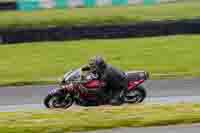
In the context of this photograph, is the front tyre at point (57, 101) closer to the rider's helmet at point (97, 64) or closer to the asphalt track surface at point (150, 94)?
the asphalt track surface at point (150, 94)

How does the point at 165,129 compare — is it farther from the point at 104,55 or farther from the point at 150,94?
the point at 104,55

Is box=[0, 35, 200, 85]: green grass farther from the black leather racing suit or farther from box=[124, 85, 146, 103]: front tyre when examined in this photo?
the black leather racing suit

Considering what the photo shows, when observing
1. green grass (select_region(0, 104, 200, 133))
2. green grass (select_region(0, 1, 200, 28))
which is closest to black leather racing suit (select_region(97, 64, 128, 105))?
green grass (select_region(0, 104, 200, 133))

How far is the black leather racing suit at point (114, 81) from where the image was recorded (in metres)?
14.0

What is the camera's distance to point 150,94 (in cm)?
1539

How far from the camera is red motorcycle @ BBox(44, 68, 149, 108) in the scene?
1394 centimetres

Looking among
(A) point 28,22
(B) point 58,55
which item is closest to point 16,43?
(B) point 58,55

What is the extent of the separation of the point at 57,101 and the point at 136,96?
72.1 inches

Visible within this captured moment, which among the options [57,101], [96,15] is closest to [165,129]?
[57,101]

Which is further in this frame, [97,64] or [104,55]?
[104,55]

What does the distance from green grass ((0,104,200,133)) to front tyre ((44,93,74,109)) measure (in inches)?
87.2

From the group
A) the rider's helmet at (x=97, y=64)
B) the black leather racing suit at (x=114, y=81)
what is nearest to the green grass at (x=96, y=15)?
the black leather racing suit at (x=114, y=81)

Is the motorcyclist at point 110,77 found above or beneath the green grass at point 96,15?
beneath

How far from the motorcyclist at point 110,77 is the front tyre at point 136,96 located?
0.57 ft
